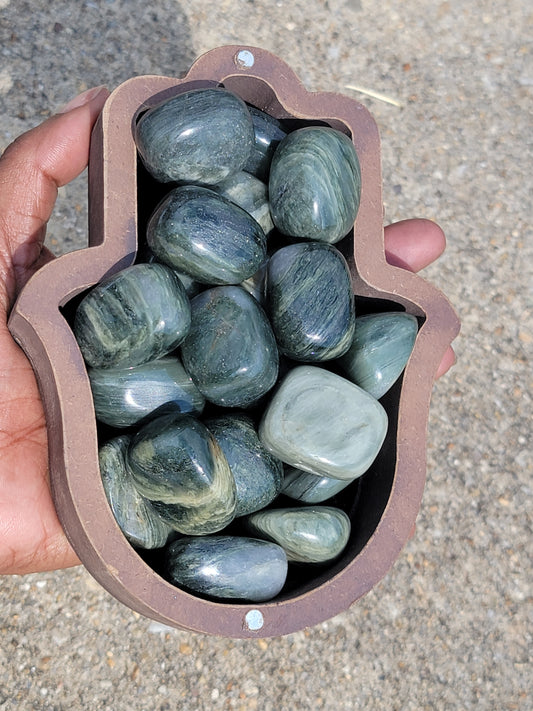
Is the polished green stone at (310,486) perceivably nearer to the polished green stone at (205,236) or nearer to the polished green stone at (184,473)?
the polished green stone at (184,473)

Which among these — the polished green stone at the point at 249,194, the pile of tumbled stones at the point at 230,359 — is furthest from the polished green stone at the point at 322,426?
the polished green stone at the point at 249,194

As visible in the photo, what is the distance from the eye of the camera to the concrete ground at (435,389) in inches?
58.7

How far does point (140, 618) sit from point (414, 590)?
1.86 feet

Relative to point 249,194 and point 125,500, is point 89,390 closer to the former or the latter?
point 125,500

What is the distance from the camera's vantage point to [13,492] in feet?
3.93

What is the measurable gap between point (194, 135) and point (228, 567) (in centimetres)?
58

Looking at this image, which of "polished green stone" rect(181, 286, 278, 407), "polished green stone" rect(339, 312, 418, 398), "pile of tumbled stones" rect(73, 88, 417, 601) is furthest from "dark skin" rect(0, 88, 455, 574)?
"polished green stone" rect(339, 312, 418, 398)

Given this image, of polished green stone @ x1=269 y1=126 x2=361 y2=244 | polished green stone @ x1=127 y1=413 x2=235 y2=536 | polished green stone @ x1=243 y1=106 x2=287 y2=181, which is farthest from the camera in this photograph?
polished green stone @ x1=243 y1=106 x2=287 y2=181

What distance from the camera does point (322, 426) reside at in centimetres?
103

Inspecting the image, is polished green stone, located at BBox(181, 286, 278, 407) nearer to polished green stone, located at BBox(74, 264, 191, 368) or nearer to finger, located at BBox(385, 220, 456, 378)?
polished green stone, located at BBox(74, 264, 191, 368)

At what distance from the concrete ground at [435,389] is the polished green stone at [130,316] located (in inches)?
28.5

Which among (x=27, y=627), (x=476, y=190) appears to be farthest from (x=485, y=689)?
(x=476, y=190)

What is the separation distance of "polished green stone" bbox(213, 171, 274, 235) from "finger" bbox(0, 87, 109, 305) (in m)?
0.27

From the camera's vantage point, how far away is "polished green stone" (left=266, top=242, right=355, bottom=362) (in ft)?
3.43
